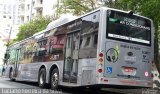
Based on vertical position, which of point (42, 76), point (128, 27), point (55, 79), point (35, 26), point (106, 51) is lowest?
point (55, 79)

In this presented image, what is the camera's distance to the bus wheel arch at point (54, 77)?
15.8 m

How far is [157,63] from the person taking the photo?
18.3 m

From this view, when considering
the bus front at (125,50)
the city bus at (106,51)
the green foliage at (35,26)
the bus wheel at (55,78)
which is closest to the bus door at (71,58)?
the city bus at (106,51)

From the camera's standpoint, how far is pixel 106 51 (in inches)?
503

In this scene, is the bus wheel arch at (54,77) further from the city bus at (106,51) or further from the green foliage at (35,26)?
the green foliage at (35,26)

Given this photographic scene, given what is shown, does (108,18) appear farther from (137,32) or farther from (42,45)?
(42,45)

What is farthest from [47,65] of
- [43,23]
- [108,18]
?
[43,23]

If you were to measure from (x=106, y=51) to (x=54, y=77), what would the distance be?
4.03 m

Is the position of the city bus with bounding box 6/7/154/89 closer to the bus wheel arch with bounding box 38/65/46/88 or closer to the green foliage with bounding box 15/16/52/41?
the bus wheel arch with bounding box 38/65/46/88

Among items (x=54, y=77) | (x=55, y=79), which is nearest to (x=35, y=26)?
(x=54, y=77)

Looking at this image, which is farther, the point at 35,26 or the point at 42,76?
the point at 35,26

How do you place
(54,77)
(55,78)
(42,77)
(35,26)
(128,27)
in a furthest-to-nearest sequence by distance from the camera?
(35,26) < (42,77) < (54,77) < (55,78) < (128,27)

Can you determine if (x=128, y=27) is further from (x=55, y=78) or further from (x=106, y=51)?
(x=55, y=78)

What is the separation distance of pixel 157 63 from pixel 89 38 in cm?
629
